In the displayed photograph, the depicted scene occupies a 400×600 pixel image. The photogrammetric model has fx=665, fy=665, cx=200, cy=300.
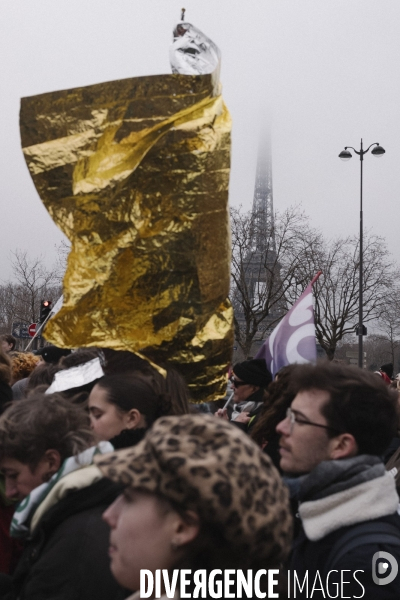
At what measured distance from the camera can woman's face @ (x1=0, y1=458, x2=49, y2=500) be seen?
2.57 metres

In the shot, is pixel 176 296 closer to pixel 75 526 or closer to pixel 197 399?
pixel 197 399

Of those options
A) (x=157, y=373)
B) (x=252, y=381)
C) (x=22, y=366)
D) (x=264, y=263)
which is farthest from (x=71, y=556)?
(x=264, y=263)

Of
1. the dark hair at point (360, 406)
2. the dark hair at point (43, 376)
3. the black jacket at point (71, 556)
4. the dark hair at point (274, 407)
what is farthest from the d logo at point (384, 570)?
the dark hair at point (43, 376)

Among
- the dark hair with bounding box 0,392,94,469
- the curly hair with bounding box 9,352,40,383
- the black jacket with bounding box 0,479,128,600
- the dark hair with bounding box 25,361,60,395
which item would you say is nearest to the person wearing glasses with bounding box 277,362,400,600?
the black jacket with bounding box 0,479,128,600

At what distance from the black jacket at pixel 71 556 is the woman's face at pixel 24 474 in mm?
329

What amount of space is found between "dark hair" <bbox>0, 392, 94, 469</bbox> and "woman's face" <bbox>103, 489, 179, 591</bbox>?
95 centimetres

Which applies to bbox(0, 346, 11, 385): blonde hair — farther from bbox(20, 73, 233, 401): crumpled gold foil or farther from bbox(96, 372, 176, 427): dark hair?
bbox(96, 372, 176, 427): dark hair

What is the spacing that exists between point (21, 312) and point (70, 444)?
39670 millimetres

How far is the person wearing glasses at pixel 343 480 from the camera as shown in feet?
6.91

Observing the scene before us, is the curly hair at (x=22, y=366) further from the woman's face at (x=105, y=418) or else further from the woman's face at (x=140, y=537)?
the woman's face at (x=140, y=537)

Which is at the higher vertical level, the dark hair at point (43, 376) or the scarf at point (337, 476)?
the scarf at point (337, 476)

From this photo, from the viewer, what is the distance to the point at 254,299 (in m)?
29.2

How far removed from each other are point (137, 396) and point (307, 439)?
0.98 m

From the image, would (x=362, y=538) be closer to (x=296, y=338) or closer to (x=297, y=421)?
(x=297, y=421)
